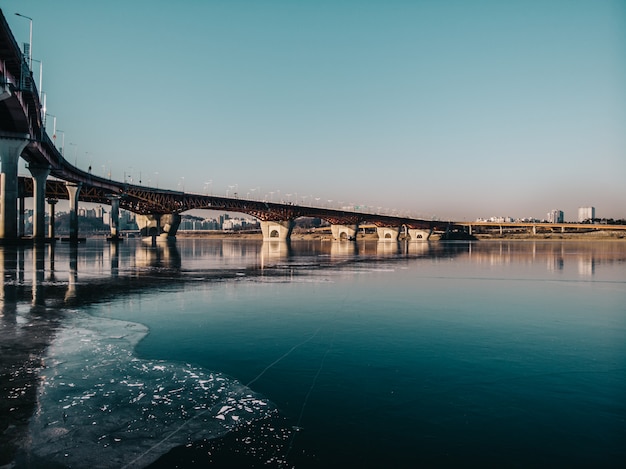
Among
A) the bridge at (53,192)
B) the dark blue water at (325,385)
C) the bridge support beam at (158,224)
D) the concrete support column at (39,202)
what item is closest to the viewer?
the dark blue water at (325,385)

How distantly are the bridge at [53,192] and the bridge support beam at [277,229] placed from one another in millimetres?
404

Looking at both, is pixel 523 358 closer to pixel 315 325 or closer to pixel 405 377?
pixel 405 377

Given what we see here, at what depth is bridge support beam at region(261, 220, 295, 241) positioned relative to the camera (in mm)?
179500

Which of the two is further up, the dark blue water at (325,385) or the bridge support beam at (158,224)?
the bridge support beam at (158,224)

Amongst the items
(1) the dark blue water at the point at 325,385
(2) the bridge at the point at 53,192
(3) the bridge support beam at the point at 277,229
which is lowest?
(1) the dark blue water at the point at 325,385

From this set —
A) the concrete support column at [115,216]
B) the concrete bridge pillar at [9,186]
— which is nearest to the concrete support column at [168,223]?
the concrete support column at [115,216]

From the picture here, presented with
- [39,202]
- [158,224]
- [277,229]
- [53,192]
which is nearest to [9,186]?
[39,202]

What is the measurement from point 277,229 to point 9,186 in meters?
119

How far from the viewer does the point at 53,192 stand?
127 meters

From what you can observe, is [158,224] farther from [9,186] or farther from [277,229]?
[9,186]

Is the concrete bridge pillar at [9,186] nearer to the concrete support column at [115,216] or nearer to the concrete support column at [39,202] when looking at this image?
the concrete support column at [39,202]

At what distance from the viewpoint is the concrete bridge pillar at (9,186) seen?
6794 centimetres

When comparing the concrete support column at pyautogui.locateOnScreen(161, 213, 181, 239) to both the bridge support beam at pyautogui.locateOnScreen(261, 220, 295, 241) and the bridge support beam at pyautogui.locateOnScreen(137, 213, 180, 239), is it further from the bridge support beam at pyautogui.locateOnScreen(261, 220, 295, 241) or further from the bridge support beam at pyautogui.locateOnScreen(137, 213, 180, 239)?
the bridge support beam at pyautogui.locateOnScreen(261, 220, 295, 241)

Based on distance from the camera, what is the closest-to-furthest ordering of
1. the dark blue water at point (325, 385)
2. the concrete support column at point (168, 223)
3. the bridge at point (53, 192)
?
the dark blue water at point (325, 385) → the bridge at point (53, 192) → the concrete support column at point (168, 223)
